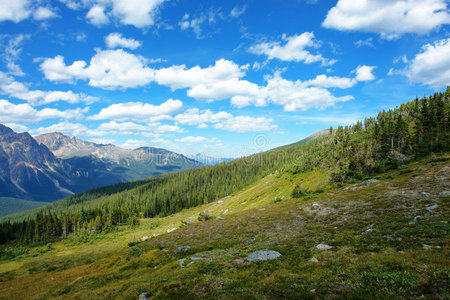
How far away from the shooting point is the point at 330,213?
31125 mm

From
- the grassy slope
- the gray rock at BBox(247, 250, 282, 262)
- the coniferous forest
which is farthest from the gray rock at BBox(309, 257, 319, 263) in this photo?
the coniferous forest

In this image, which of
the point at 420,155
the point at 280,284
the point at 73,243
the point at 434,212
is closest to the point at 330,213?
the point at 434,212

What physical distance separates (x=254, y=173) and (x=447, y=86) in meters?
147

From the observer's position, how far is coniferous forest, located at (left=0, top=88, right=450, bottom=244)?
204ft

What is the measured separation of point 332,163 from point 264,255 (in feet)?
262

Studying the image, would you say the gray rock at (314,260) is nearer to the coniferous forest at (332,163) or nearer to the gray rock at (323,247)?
the gray rock at (323,247)

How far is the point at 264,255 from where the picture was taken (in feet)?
61.0

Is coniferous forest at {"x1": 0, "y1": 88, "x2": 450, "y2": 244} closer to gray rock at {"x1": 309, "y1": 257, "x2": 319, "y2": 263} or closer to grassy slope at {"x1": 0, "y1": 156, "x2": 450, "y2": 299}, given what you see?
grassy slope at {"x1": 0, "y1": 156, "x2": 450, "y2": 299}

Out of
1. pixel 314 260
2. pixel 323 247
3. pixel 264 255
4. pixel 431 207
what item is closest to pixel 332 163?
pixel 431 207

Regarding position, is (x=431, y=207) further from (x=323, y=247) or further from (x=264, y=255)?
(x=264, y=255)

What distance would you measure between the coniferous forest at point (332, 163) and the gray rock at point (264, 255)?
168 ft

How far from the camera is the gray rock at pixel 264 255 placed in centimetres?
1802

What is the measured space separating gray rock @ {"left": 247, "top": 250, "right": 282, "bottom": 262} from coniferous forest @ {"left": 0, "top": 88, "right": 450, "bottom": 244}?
51.1m

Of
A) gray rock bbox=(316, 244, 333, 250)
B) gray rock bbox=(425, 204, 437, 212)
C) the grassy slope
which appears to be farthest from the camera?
gray rock bbox=(425, 204, 437, 212)
